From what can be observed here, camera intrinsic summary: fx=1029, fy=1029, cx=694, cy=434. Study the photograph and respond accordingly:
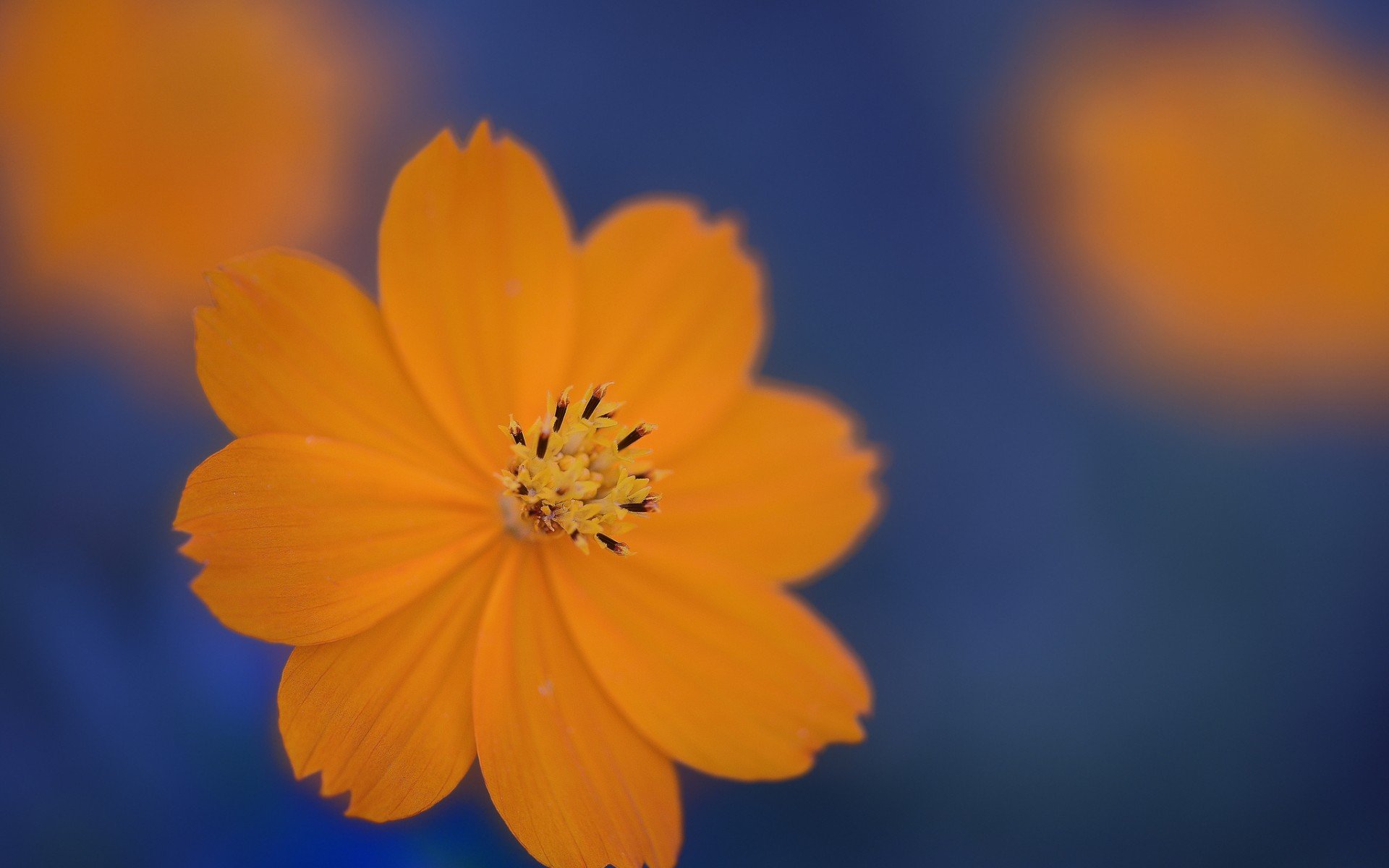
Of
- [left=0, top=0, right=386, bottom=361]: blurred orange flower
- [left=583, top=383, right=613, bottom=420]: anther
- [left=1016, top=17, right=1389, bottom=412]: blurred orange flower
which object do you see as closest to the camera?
[left=583, top=383, right=613, bottom=420]: anther

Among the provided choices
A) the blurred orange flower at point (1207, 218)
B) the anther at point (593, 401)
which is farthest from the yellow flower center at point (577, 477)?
the blurred orange flower at point (1207, 218)

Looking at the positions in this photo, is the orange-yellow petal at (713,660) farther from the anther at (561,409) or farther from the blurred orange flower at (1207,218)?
the blurred orange flower at (1207,218)

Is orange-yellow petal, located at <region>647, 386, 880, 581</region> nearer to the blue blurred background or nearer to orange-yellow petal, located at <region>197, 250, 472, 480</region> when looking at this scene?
orange-yellow petal, located at <region>197, 250, 472, 480</region>

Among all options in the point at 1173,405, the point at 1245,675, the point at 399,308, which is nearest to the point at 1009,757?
the point at 1245,675

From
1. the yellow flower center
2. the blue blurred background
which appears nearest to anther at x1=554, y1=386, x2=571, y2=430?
the yellow flower center

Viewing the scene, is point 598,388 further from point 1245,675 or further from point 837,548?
point 1245,675

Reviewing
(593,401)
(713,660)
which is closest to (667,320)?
(593,401)
